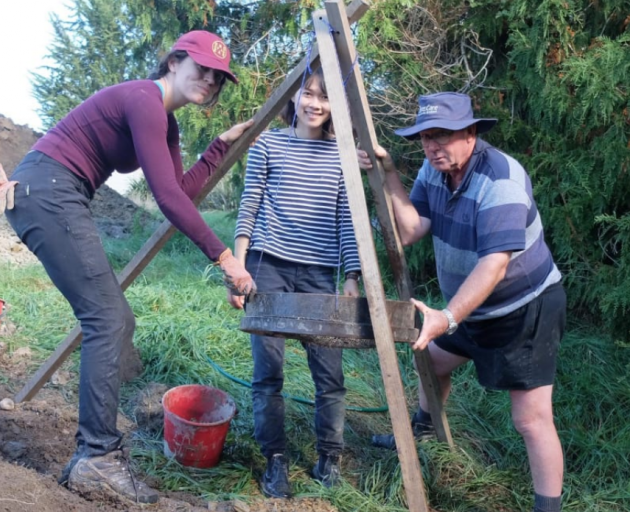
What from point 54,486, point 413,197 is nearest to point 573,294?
point 413,197

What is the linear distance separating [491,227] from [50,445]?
8.48 ft

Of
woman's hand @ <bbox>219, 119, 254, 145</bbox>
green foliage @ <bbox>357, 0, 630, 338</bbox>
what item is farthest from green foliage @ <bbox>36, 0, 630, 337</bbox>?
woman's hand @ <bbox>219, 119, 254, 145</bbox>

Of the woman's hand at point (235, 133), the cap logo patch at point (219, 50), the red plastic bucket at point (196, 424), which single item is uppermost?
the cap logo patch at point (219, 50)

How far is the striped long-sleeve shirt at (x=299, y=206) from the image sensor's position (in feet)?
10.6

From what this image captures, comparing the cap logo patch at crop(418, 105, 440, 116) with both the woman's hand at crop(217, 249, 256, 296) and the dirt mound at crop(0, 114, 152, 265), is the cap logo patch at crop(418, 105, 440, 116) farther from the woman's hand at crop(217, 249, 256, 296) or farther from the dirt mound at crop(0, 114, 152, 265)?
the dirt mound at crop(0, 114, 152, 265)

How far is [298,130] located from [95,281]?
1.24 meters

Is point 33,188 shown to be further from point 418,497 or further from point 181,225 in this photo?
point 418,497

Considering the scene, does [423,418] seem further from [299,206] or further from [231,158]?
[231,158]

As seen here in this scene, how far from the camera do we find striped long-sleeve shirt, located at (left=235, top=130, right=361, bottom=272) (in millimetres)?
3238

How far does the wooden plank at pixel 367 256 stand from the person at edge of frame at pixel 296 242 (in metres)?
0.59

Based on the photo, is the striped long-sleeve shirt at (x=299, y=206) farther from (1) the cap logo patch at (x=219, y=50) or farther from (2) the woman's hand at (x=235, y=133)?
(1) the cap logo patch at (x=219, y=50)

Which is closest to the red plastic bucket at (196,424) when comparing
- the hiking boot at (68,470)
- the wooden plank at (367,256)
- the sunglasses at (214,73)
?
the hiking boot at (68,470)

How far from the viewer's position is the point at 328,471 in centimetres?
334

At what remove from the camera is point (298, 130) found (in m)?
3.36
